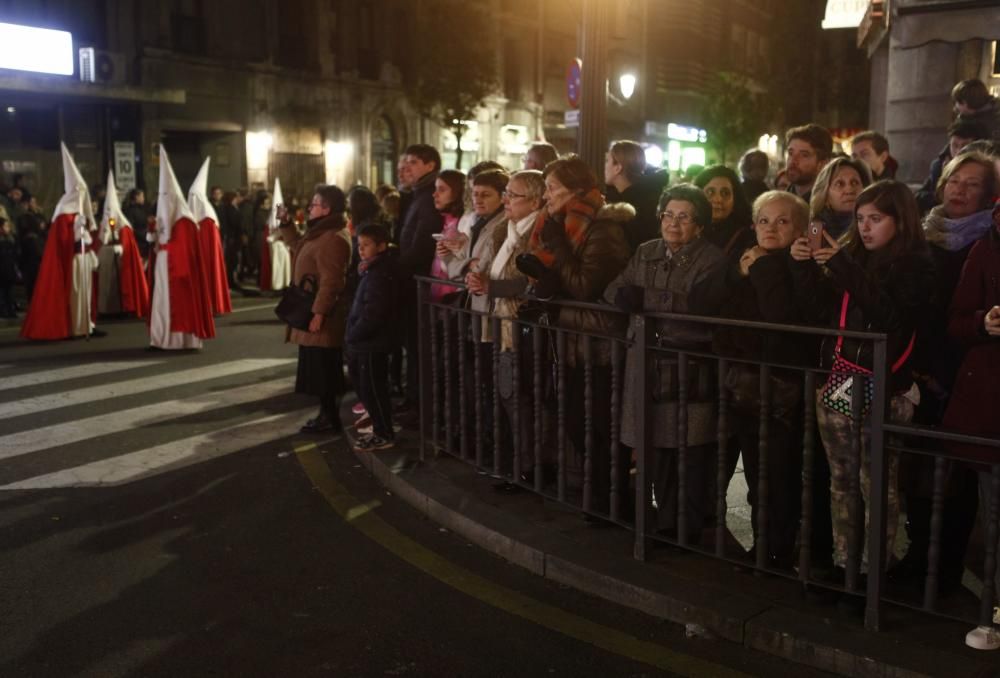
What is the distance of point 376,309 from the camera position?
724cm

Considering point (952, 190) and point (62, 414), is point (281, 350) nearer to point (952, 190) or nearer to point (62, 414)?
point (62, 414)

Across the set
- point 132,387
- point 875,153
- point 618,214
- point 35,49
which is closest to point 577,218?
point 618,214

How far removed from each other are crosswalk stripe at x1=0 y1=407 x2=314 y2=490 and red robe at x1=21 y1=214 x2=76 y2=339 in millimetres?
5089

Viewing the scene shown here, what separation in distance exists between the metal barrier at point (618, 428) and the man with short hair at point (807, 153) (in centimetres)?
174

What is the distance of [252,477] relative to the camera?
695cm

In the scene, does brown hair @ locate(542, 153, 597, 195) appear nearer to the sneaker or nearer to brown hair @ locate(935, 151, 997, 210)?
brown hair @ locate(935, 151, 997, 210)

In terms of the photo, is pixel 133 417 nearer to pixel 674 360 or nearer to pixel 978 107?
pixel 674 360

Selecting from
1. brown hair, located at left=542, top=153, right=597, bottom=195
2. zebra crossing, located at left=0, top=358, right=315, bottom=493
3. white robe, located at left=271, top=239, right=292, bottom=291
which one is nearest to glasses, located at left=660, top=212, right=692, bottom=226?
brown hair, located at left=542, top=153, right=597, bottom=195

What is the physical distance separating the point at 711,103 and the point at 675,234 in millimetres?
48099

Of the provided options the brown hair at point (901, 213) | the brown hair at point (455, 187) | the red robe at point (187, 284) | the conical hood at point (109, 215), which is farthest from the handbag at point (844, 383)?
the conical hood at point (109, 215)

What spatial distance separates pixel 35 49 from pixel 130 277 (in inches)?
418

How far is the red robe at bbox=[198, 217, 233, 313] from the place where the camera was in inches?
511

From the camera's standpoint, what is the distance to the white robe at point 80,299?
12.7m

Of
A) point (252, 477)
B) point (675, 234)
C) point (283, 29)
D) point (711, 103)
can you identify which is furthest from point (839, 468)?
point (711, 103)
